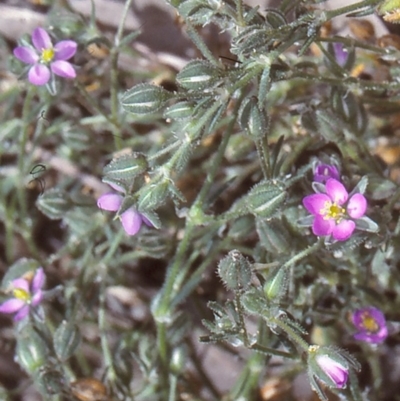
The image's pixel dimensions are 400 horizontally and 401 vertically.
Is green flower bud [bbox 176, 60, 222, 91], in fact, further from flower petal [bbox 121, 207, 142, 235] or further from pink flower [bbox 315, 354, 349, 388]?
pink flower [bbox 315, 354, 349, 388]

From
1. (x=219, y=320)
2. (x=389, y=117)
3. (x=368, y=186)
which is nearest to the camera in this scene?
(x=219, y=320)

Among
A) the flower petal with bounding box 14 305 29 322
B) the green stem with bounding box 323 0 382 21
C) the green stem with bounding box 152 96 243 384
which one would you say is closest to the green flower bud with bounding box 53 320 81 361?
the flower petal with bounding box 14 305 29 322

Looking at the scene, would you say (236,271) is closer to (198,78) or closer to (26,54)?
(198,78)

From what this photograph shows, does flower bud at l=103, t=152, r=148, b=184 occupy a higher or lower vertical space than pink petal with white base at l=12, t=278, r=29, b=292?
higher

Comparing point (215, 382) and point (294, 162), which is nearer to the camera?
point (294, 162)

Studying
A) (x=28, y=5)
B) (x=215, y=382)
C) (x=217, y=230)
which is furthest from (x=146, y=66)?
(x=215, y=382)

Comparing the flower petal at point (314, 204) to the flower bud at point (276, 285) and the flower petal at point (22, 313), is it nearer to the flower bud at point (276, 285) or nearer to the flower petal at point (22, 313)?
the flower bud at point (276, 285)

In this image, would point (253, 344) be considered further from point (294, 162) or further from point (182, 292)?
point (294, 162)
